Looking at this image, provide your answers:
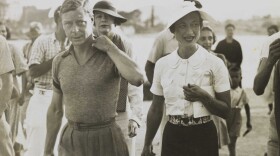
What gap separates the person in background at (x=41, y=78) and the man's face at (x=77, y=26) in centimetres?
232

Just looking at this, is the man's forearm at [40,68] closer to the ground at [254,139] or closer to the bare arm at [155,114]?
the bare arm at [155,114]

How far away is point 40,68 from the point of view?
5973 mm

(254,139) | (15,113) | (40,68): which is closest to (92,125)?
(40,68)

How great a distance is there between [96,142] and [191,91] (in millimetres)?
766

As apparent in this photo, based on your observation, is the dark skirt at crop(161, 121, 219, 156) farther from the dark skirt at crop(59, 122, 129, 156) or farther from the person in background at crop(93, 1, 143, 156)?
the person in background at crop(93, 1, 143, 156)

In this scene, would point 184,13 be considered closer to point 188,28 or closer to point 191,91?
point 188,28

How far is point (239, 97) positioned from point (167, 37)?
7.09ft

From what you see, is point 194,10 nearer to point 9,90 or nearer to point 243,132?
point 9,90

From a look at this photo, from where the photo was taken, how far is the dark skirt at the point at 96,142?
3598mm

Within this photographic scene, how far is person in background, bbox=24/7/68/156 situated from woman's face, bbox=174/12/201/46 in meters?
2.09

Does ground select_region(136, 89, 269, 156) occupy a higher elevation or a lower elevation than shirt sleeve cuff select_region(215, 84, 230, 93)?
lower

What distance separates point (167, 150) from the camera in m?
4.17

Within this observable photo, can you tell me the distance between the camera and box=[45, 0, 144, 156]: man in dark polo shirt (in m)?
3.54

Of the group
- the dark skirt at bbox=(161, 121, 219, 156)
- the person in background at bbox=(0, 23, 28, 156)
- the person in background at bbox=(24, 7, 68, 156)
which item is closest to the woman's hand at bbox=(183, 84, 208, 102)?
the dark skirt at bbox=(161, 121, 219, 156)
